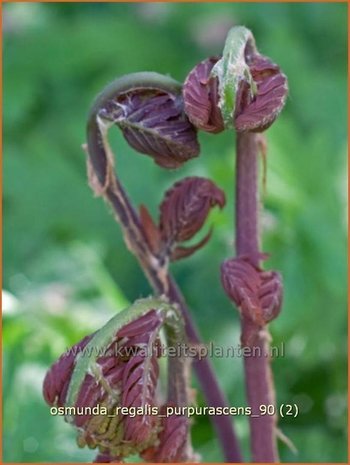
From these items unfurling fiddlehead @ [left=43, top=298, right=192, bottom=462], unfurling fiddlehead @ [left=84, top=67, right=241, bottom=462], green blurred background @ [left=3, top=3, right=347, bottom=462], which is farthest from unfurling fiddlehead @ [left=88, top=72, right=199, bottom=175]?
green blurred background @ [left=3, top=3, right=347, bottom=462]

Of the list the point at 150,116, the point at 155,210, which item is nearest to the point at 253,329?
the point at 150,116

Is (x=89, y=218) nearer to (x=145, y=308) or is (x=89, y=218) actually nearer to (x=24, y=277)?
(x=24, y=277)

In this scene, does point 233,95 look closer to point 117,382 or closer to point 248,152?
point 248,152

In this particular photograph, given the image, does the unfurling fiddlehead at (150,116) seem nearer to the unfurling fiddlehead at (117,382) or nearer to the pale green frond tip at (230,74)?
the pale green frond tip at (230,74)

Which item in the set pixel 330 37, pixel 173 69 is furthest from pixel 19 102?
pixel 330 37

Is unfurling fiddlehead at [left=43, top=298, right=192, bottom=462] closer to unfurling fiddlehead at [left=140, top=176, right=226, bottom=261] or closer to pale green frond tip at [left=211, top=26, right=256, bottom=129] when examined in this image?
unfurling fiddlehead at [left=140, top=176, right=226, bottom=261]

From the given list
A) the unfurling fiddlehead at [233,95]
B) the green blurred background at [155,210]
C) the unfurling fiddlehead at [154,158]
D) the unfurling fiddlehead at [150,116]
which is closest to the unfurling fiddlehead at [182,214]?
the unfurling fiddlehead at [154,158]
